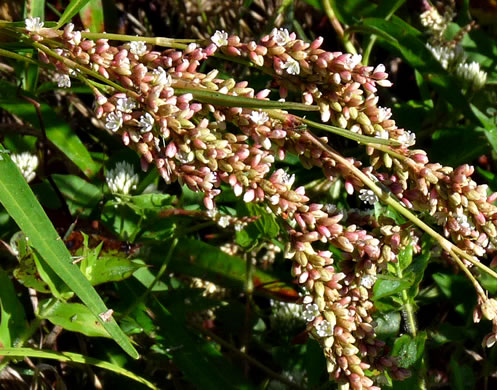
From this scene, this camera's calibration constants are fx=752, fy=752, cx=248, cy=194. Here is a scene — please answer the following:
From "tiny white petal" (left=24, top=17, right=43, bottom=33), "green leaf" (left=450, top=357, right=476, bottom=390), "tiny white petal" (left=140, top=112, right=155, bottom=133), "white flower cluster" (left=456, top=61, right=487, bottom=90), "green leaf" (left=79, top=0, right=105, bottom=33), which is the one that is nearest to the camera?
"tiny white petal" (left=140, top=112, right=155, bottom=133)

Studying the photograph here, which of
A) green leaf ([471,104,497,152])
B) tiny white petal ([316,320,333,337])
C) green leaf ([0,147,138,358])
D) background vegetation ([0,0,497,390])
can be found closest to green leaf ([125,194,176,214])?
background vegetation ([0,0,497,390])

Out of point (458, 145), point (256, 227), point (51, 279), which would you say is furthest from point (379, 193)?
point (458, 145)

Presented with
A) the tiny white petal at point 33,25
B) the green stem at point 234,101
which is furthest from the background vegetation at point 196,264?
the green stem at point 234,101

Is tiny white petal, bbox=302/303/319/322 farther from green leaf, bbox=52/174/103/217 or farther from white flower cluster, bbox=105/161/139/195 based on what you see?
green leaf, bbox=52/174/103/217

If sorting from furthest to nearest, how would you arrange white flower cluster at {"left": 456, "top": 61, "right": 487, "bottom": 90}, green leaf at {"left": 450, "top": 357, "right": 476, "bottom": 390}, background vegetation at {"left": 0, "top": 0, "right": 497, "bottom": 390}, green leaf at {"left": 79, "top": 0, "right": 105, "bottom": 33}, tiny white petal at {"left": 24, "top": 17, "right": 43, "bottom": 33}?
1. white flower cluster at {"left": 456, "top": 61, "right": 487, "bottom": 90}
2. green leaf at {"left": 79, "top": 0, "right": 105, "bottom": 33}
3. green leaf at {"left": 450, "top": 357, "right": 476, "bottom": 390}
4. background vegetation at {"left": 0, "top": 0, "right": 497, "bottom": 390}
5. tiny white petal at {"left": 24, "top": 17, "right": 43, "bottom": 33}

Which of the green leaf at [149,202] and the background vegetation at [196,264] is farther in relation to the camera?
the green leaf at [149,202]

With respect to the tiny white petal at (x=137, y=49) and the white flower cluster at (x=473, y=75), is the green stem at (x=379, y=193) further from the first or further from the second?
the white flower cluster at (x=473, y=75)
